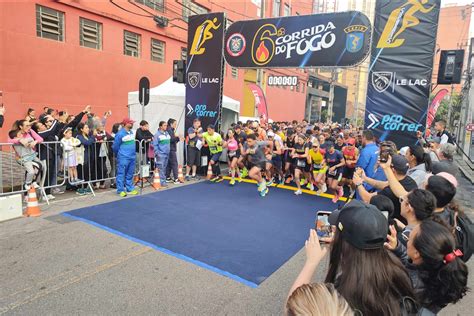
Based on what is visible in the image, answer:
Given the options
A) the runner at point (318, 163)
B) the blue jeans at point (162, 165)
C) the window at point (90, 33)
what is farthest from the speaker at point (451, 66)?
the window at point (90, 33)

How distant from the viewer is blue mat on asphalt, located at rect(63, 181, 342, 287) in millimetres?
4910

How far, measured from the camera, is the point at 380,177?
529 cm

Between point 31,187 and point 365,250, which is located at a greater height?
point 365,250

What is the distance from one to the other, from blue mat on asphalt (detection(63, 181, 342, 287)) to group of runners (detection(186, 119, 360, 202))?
70cm

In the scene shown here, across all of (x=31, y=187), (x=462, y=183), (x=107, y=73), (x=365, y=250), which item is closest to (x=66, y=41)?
(x=107, y=73)

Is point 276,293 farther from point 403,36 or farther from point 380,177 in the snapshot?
point 403,36

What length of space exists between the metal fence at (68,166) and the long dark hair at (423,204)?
6.88 m

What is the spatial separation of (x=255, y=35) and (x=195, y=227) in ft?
22.9

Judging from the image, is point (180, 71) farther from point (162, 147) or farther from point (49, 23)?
point (49, 23)

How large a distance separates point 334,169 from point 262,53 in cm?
433

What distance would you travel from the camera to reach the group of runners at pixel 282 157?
9062mm

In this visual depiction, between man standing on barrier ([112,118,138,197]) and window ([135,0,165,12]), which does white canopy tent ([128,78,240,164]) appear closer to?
man standing on barrier ([112,118,138,197])

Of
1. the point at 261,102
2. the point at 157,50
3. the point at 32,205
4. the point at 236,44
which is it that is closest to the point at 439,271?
the point at 32,205

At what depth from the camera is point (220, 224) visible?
21.1 ft
